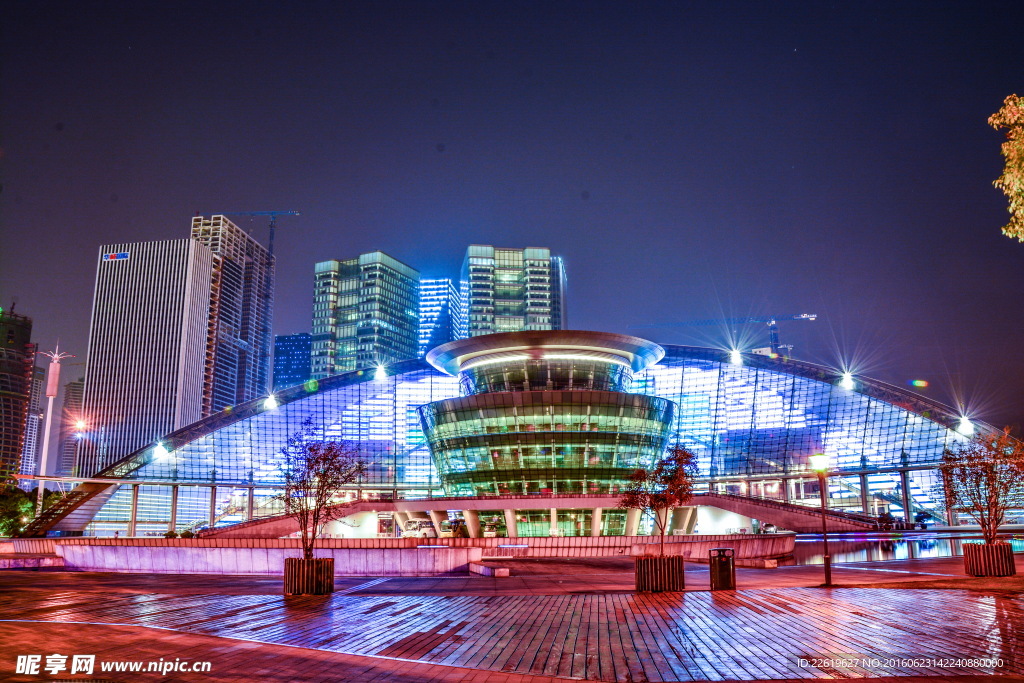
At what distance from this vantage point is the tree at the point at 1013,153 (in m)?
12.6

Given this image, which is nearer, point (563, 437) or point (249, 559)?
point (249, 559)

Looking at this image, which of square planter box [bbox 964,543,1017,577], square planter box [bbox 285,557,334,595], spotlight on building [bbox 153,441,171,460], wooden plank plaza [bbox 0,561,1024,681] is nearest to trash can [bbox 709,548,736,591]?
wooden plank plaza [bbox 0,561,1024,681]

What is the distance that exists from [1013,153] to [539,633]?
37.8ft

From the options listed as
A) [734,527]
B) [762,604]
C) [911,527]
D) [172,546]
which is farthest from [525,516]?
[762,604]

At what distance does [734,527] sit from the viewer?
84500mm

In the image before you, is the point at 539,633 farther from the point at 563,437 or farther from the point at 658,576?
the point at 563,437

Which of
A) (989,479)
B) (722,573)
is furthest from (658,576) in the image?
(989,479)

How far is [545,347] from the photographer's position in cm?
8706

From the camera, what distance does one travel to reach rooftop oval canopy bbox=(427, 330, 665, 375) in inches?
3413

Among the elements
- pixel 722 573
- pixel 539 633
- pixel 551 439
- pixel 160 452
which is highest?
pixel 551 439

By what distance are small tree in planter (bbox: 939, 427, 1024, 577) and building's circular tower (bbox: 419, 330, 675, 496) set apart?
53.3 metres

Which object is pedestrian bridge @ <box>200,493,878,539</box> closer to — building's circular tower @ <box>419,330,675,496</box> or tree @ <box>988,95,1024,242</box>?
building's circular tower @ <box>419,330,675,496</box>

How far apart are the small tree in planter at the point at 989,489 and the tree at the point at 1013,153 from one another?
1345 cm

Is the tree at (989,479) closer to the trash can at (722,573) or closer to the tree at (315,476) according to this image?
the trash can at (722,573)
